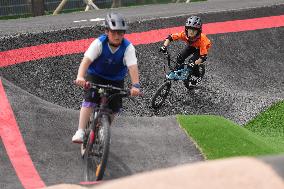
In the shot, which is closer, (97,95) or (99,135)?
(99,135)

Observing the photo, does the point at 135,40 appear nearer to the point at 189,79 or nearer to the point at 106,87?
the point at 189,79

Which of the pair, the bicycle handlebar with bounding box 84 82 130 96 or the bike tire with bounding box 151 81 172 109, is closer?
the bicycle handlebar with bounding box 84 82 130 96

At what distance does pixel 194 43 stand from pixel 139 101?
1763mm

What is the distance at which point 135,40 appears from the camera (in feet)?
42.4

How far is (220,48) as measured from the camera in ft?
46.2

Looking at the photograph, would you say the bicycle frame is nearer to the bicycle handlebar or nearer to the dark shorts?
the dark shorts

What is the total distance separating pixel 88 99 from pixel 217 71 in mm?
6540

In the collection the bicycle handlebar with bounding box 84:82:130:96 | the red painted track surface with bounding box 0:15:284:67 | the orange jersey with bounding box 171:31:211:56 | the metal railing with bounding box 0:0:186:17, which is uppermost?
the bicycle handlebar with bounding box 84:82:130:96

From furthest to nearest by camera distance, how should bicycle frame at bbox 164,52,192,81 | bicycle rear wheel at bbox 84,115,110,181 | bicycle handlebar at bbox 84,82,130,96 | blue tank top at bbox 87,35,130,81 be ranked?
bicycle frame at bbox 164,52,192,81 → blue tank top at bbox 87,35,130,81 → bicycle handlebar at bbox 84,82,130,96 → bicycle rear wheel at bbox 84,115,110,181

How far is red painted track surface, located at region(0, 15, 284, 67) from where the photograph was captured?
428 inches

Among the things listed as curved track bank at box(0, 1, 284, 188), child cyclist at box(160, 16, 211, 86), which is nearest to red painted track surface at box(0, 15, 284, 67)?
curved track bank at box(0, 1, 284, 188)

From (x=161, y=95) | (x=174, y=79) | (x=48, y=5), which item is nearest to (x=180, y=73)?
(x=174, y=79)

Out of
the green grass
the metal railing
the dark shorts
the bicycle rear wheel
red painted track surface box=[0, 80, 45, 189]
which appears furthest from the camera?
the metal railing

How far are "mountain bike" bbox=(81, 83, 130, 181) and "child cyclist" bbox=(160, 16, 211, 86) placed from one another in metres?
4.44
